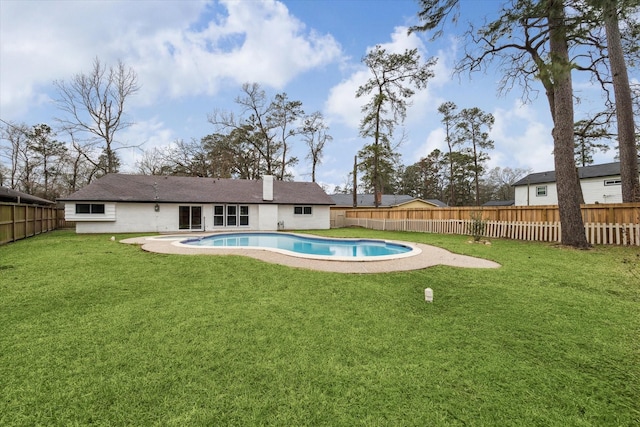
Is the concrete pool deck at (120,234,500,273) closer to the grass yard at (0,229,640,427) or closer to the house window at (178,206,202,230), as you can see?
the grass yard at (0,229,640,427)

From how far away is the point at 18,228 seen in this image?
11.4 meters

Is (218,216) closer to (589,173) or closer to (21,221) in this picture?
(21,221)

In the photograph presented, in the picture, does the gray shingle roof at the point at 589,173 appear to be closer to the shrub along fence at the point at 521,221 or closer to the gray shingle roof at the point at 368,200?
the gray shingle roof at the point at 368,200

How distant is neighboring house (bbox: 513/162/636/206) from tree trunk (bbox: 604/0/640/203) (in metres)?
13.2

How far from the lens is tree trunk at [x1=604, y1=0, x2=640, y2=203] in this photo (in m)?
9.06

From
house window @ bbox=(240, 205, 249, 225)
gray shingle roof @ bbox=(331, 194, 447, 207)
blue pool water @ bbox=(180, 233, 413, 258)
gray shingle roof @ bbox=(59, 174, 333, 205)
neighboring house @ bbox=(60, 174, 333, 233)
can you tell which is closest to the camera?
blue pool water @ bbox=(180, 233, 413, 258)

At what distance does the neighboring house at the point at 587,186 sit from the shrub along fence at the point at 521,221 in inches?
492

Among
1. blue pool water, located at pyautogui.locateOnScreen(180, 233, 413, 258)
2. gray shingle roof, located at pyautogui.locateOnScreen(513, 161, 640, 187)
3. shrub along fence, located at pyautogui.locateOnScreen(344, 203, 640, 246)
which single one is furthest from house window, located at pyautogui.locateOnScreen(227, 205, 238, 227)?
gray shingle roof, located at pyautogui.locateOnScreen(513, 161, 640, 187)

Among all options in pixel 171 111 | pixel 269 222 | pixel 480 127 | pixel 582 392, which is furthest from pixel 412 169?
pixel 582 392

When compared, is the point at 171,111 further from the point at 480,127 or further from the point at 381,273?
the point at 480,127

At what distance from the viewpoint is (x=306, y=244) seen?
1255cm

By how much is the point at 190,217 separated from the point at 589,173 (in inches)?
1266

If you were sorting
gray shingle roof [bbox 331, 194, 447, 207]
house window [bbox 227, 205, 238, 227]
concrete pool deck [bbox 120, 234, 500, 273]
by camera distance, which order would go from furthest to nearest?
1. gray shingle roof [bbox 331, 194, 447, 207]
2. house window [bbox 227, 205, 238, 227]
3. concrete pool deck [bbox 120, 234, 500, 273]

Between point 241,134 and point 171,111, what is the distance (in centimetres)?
957
